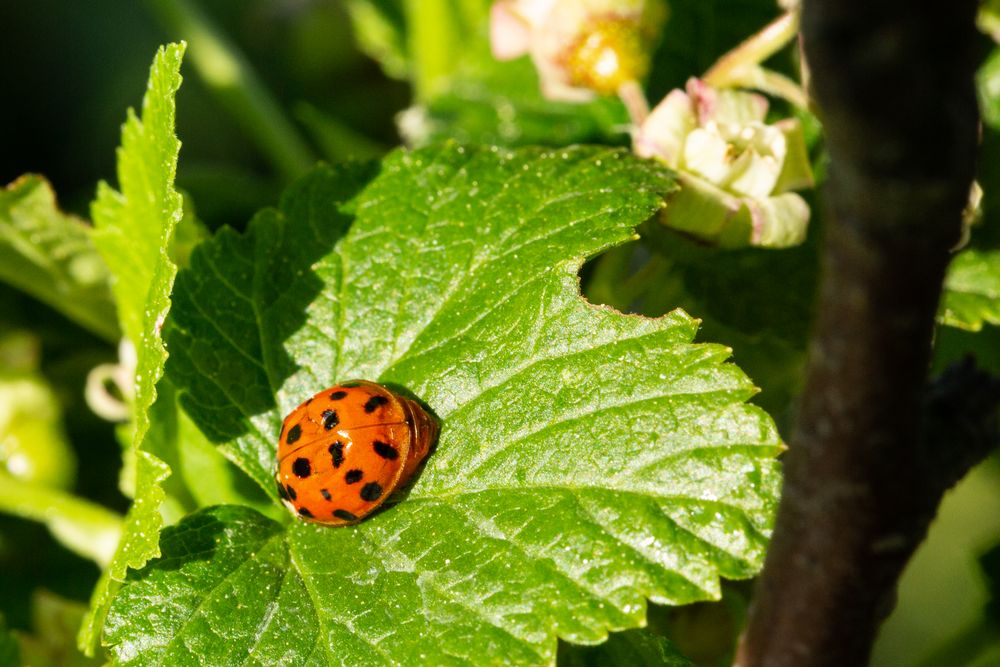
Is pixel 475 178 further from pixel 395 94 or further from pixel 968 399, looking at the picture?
pixel 395 94

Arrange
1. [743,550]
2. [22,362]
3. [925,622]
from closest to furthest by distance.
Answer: [743,550] → [22,362] → [925,622]

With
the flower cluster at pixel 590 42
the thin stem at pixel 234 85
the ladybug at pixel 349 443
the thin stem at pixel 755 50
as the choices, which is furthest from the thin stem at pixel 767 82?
the thin stem at pixel 234 85

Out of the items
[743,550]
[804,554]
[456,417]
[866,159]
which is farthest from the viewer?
[456,417]

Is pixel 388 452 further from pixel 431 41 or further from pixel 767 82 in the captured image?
pixel 431 41

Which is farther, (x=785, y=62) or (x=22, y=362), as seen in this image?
(x=22, y=362)

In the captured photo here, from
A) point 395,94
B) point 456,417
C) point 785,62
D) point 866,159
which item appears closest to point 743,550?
point 456,417

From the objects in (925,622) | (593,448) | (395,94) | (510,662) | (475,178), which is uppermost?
(395,94)

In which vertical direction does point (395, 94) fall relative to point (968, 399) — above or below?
above
